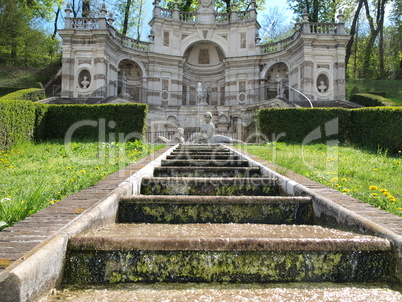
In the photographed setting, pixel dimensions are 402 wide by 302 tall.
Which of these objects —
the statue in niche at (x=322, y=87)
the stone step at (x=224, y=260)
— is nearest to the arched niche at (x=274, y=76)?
the statue in niche at (x=322, y=87)

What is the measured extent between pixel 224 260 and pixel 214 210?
120 centimetres

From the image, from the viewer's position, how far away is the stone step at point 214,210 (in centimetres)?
361

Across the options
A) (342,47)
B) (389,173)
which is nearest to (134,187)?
(389,173)

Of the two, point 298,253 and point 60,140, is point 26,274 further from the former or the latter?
point 60,140

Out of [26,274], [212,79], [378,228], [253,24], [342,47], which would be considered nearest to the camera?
[26,274]

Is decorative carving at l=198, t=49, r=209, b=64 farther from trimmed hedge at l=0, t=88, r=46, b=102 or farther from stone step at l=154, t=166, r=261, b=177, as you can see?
stone step at l=154, t=166, r=261, b=177

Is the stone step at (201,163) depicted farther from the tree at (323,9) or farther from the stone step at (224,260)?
the tree at (323,9)

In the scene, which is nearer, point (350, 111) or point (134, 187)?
point (134, 187)

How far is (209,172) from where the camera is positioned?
577 cm

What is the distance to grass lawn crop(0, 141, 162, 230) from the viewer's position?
346 centimetres

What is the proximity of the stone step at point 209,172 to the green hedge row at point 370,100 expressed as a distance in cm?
1724

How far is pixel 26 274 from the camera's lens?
181 cm

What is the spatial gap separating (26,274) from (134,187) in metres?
2.56

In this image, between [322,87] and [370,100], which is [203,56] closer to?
[322,87]
